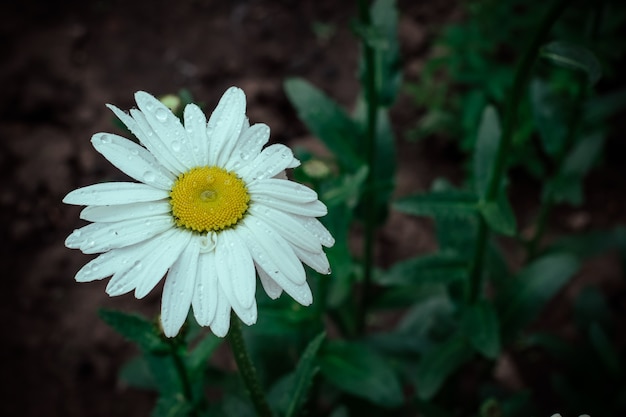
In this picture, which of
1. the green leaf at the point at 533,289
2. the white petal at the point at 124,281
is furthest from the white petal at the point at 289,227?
the green leaf at the point at 533,289

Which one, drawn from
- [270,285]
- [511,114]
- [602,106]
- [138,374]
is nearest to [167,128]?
[270,285]

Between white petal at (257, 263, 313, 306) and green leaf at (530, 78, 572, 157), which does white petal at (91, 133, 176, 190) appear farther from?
green leaf at (530, 78, 572, 157)

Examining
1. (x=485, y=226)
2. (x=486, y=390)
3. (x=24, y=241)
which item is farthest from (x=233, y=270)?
(x=24, y=241)

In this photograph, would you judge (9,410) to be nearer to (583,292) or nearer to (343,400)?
(343,400)

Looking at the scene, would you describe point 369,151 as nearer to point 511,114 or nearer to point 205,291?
point 511,114

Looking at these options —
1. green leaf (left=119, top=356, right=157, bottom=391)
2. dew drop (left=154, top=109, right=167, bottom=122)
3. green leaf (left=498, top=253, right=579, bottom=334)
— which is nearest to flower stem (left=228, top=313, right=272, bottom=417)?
dew drop (left=154, top=109, right=167, bottom=122)

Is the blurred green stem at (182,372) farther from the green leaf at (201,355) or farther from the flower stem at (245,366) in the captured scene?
the flower stem at (245,366)
